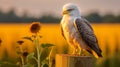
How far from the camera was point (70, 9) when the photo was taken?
19.0ft

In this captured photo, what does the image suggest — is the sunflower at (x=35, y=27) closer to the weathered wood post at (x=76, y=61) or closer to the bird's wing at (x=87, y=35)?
the bird's wing at (x=87, y=35)

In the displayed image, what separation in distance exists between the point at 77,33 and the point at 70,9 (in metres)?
0.26

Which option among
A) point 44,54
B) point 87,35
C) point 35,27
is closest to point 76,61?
point 87,35

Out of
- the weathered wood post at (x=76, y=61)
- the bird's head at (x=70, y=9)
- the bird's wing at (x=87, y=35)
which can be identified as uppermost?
the bird's head at (x=70, y=9)

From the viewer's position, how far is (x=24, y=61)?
6.21 m

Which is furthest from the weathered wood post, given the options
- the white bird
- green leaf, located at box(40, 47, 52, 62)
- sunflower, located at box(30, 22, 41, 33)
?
green leaf, located at box(40, 47, 52, 62)

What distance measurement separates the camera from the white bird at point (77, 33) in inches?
224

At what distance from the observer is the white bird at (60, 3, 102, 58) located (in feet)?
18.6

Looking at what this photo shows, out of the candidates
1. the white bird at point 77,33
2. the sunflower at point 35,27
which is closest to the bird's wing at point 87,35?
the white bird at point 77,33

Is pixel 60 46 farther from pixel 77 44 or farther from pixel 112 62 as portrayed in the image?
pixel 77 44

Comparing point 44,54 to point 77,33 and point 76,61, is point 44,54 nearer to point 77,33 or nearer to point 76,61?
point 77,33

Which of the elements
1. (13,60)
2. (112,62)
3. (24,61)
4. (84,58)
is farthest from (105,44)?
(84,58)

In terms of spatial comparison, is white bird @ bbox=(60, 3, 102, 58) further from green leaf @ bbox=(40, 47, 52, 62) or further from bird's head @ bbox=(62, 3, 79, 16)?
green leaf @ bbox=(40, 47, 52, 62)

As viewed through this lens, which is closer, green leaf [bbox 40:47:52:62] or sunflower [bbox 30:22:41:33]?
sunflower [bbox 30:22:41:33]
